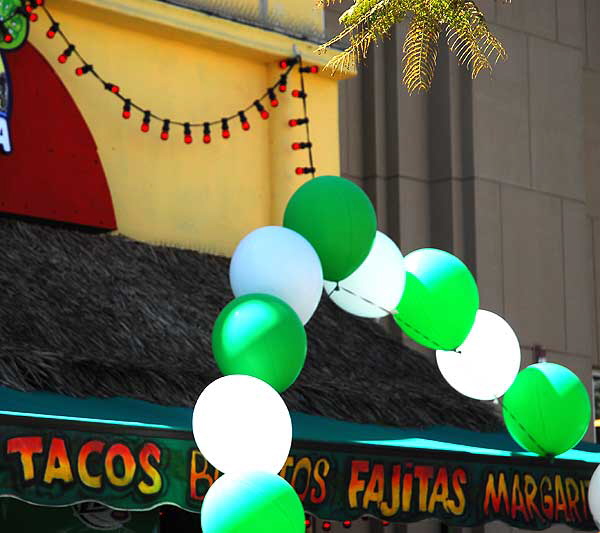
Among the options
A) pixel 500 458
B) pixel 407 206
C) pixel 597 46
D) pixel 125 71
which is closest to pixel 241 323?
pixel 500 458

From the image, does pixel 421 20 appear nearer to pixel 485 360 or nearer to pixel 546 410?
pixel 485 360

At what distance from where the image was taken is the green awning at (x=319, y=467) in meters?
6.24

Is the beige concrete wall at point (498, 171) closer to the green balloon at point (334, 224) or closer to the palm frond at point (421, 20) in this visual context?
the palm frond at point (421, 20)

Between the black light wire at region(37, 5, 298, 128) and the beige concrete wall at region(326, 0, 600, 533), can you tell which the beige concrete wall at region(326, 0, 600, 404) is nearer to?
the beige concrete wall at region(326, 0, 600, 533)

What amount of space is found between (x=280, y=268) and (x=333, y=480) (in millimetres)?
1043

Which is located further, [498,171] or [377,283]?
[498,171]

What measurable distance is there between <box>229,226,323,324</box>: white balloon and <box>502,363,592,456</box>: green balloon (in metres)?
1.56

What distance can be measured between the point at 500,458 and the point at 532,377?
477mm

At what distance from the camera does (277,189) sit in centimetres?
1166

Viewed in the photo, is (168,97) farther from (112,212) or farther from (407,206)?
(407,206)

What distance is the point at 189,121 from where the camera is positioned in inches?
439

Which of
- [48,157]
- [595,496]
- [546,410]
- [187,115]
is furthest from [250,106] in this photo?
[595,496]

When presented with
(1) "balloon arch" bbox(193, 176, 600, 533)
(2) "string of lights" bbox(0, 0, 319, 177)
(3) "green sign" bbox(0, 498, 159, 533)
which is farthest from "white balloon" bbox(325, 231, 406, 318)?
(2) "string of lights" bbox(0, 0, 319, 177)

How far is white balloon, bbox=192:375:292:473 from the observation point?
252 inches
